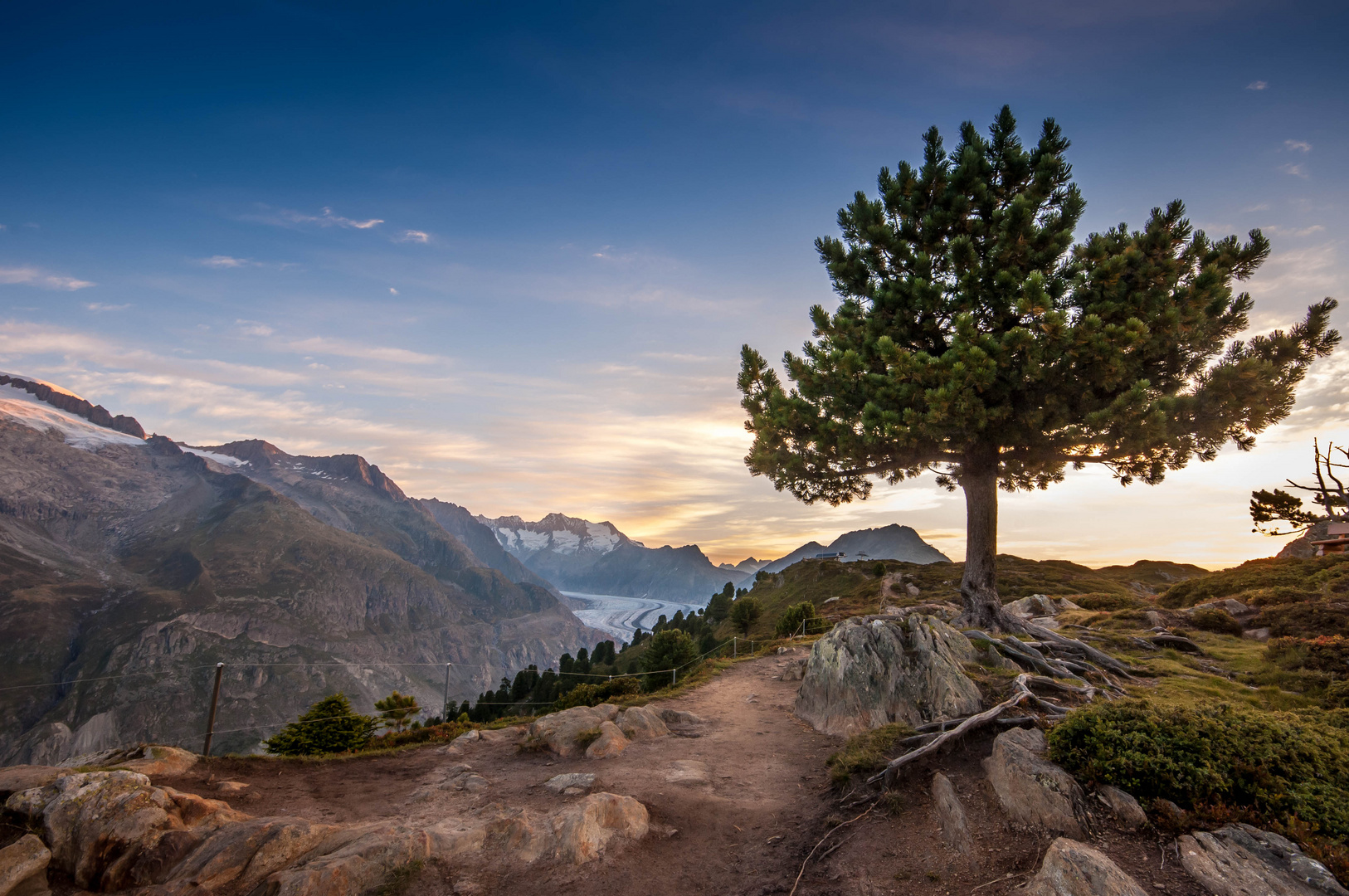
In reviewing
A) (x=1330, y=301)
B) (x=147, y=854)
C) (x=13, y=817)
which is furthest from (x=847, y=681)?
(x=1330, y=301)

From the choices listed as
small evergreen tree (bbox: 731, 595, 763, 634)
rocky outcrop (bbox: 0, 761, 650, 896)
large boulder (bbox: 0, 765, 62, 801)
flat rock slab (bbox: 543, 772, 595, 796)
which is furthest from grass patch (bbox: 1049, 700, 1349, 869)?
small evergreen tree (bbox: 731, 595, 763, 634)

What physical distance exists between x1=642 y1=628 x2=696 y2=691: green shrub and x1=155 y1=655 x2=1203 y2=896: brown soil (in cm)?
1576

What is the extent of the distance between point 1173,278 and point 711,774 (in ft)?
69.9

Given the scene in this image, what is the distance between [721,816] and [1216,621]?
28.5 meters

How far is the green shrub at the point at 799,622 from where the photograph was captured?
3825 cm

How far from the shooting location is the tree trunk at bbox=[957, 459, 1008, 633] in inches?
900

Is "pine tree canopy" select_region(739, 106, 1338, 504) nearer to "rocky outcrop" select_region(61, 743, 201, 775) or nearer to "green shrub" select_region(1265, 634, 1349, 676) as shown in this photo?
"green shrub" select_region(1265, 634, 1349, 676)

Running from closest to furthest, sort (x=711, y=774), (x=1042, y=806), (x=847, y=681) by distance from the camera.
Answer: (x=1042, y=806) → (x=711, y=774) → (x=847, y=681)

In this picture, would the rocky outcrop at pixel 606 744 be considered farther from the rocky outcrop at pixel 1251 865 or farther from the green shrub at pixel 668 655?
the green shrub at pixel 668 655

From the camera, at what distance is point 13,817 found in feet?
27.0

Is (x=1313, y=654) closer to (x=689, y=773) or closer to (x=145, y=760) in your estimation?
(x=689, y=773)

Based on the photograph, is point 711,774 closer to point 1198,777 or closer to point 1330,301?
point 1198,777

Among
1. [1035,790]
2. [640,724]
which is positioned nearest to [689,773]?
[640,724]

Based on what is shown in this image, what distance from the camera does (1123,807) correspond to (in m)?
→ 7.39
